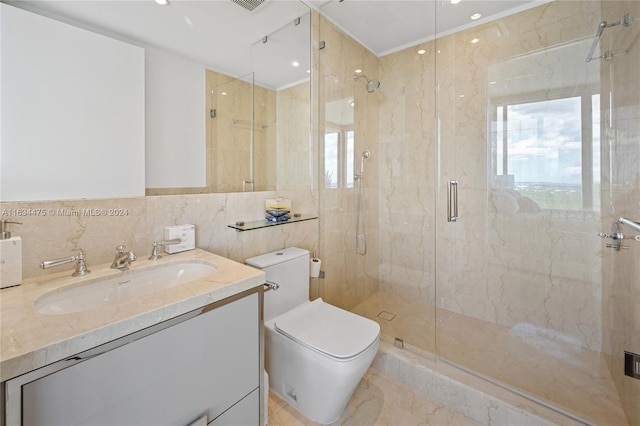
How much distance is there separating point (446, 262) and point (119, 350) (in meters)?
2.38

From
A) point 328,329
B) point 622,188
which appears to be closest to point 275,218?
point 328,329

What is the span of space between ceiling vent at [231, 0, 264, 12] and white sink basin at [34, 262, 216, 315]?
4.89ft

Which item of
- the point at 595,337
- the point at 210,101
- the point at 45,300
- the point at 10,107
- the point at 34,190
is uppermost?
the point at 210,101

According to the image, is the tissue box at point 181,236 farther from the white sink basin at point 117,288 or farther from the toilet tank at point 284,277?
the toilet tank at point 284,277

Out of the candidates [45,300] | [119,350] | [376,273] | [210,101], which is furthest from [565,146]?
[45,300]

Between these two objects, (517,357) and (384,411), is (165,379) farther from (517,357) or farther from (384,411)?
(517,357)

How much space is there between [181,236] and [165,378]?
669mm

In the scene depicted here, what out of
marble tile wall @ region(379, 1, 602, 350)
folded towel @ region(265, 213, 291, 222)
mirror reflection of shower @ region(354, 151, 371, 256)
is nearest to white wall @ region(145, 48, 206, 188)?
folded towel @ region(265, 213, 291, 222)

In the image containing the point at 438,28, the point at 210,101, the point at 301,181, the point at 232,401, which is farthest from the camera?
the point at 438,28

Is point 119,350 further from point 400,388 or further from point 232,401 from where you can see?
point 400,388

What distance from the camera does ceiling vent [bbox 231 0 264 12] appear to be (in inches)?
62.1

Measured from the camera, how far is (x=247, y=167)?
1696 mm

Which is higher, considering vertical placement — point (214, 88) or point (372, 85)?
point (372, 85)

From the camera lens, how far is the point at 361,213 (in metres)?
2.53
